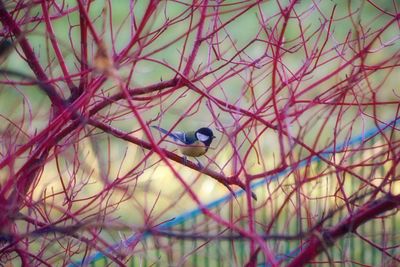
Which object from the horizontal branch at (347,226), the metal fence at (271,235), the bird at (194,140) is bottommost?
the horizontal branch at (347,226)

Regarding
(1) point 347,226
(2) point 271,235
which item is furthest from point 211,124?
(2) point 271,235

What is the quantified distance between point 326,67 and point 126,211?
15.0ft

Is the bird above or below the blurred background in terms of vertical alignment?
above

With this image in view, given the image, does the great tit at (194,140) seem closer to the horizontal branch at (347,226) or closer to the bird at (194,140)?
the bird at (194,140)

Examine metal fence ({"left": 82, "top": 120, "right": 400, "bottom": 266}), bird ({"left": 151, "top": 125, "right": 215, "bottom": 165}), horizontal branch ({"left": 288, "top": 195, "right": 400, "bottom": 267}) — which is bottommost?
horizontal branch ({"left": 288, "top": 195, "right": 400, "bottom": 267})

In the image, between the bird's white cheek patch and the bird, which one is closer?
the bird

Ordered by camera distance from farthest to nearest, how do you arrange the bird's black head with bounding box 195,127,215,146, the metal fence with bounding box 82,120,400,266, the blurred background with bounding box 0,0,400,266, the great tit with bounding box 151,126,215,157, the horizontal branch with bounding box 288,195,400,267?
the bird's black head with bounding box 195,127,215,146
the great tit with bounding box 151,126,215,157
the blurred background with bounding box 0,0,400,266
the metal fence with bounding box 82,120,400,266
the horizontal branch with bounding box 288,195,400,267

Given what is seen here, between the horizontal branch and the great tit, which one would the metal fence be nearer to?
the horizontal branch

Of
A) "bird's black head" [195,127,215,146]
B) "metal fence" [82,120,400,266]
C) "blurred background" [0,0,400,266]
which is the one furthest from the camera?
"bird's black head" [195,127,215,146]

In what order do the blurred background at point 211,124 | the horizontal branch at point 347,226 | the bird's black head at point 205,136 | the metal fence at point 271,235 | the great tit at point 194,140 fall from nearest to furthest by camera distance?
the horizontal branch at point 347,226, the metal fence at point 271,235, the blurred background at point 211,124, the great tit at point 194,140, the bird's black head at point 205,136

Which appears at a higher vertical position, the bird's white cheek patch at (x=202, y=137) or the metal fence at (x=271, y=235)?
the bird's white cheek patch at (x=202, y=137)

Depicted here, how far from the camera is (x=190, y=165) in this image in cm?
307

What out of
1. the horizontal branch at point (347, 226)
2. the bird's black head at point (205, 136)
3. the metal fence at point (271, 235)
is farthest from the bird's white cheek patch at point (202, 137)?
the horizontal branch at point (347, 226)

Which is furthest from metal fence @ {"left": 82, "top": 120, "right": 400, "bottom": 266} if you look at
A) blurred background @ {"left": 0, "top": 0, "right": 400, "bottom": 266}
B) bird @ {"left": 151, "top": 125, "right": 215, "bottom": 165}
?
bird @ {"left": 151, "top": 125, "right": 215, "bottom": 165}
